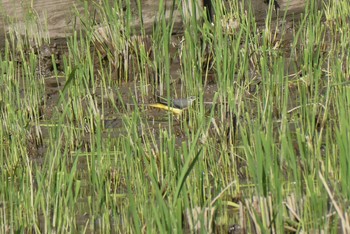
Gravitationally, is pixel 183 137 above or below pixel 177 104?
below

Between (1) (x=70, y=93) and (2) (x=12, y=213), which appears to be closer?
(2) (x=12, y=213)

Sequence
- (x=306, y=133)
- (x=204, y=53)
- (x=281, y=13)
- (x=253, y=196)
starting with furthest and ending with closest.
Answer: (x=281, y=13) < (x=204, y=53) < (x=306, y=133) < (x=253, y=196)

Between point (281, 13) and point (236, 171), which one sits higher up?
point (281, 13)

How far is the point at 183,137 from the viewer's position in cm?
462

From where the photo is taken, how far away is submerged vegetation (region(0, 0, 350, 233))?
128 inches

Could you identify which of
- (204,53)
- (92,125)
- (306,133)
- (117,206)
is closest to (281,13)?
(204,53)

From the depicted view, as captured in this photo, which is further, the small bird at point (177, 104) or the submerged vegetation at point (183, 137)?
the small bird at point (177, 104)

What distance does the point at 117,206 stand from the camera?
12.0 feet

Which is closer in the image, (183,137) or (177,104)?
(183,137)

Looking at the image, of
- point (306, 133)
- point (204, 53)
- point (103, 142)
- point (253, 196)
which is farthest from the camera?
point (204, 53)

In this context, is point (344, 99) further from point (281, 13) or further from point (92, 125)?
point (281, 13)

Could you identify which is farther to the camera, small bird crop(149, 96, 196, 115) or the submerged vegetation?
small bird crop(149, 96, 196, 115)

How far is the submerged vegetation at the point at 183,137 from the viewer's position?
326 cm

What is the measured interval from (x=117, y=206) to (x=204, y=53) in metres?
1.84
